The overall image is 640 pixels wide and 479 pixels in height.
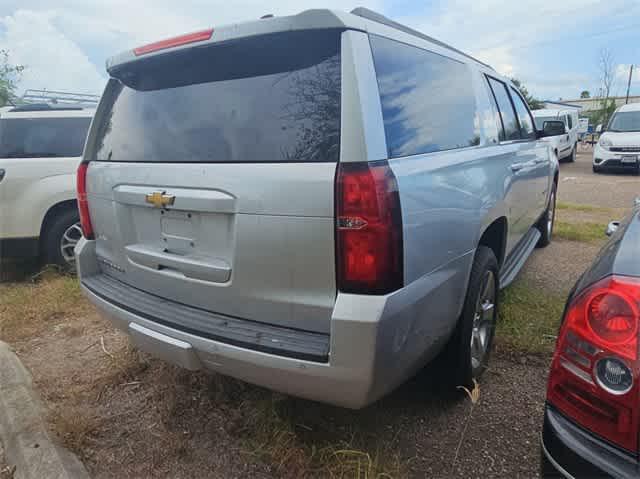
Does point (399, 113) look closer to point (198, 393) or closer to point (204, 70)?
point (204, 70)

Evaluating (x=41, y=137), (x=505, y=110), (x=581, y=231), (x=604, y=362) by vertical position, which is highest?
(x=505, y=110)

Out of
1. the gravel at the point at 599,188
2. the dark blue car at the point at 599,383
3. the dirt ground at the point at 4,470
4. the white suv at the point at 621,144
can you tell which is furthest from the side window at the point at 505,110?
the white suv at the point at 621,144

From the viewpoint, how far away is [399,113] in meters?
1.90

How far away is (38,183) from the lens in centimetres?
463

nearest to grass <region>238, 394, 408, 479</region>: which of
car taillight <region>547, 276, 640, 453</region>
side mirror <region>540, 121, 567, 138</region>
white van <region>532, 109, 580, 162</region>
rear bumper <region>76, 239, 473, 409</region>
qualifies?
rear bumper <region>76, 239, 473, 409</region>

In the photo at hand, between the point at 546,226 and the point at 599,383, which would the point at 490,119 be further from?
the point at 546,226

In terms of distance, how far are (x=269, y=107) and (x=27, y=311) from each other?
334cm

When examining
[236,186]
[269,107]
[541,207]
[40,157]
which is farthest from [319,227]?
[40,157]

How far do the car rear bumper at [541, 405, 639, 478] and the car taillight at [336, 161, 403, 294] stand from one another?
2.15ft

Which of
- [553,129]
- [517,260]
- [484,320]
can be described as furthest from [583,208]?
[484,320]

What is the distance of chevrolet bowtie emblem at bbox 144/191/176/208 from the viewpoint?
1995mm

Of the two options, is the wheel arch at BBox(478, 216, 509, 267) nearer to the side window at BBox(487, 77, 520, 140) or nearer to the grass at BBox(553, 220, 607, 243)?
the side window at BBox(487, 77, 520, 140)

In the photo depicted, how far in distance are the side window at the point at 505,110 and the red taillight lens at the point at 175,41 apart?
2.23m

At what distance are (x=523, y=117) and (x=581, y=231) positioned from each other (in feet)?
8.99
